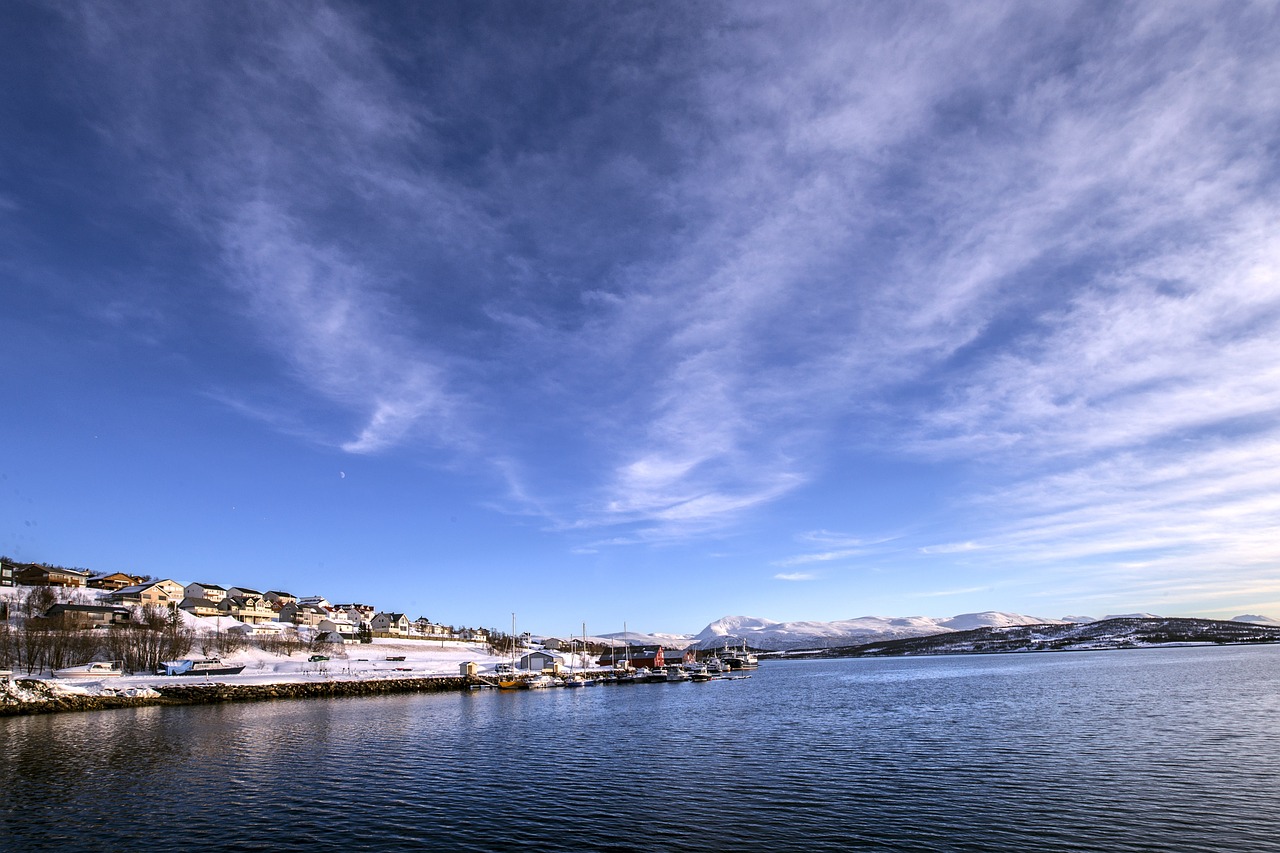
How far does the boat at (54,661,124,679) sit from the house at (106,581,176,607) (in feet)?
214

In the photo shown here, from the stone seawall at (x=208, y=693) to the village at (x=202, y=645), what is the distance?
352cm

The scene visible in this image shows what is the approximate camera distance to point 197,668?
104125 millimetres

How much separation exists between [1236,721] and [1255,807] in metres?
32.1

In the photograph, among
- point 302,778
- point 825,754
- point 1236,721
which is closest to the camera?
point 302,778

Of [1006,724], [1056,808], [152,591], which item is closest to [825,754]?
[1056,808]

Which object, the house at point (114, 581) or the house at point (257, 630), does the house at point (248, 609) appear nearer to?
the house at point (257, 630)

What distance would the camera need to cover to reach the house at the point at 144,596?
157 meters

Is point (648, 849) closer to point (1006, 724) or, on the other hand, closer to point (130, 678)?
point (1006, 724)

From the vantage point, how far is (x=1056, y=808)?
29453 mm

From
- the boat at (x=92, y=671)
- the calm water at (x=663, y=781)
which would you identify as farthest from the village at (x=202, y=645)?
the calm water at (x=663, y=781)

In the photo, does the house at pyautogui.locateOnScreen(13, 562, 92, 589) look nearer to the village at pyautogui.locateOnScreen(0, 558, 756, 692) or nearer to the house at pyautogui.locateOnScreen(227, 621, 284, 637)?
the village at pyautogui.locateOnScreen(0, 558, 756, 692)

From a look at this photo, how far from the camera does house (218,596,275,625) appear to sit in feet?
562

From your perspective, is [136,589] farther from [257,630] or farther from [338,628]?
[338,628]

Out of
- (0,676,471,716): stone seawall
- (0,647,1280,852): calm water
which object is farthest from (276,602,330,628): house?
(0,647,1280,852): calm water
